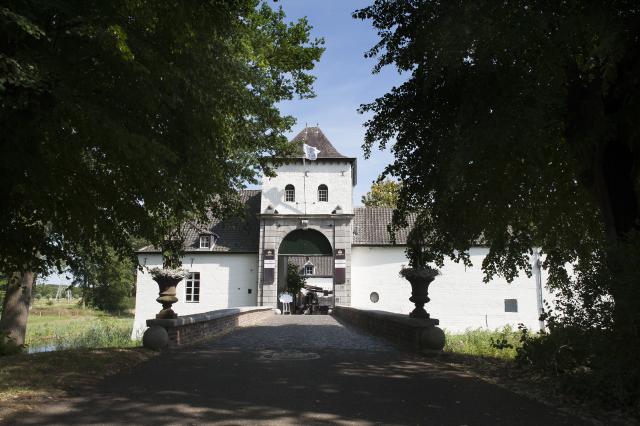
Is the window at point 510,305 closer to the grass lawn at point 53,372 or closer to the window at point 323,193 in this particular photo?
the window at point 323,193

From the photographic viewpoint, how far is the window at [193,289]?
33625 millimetres

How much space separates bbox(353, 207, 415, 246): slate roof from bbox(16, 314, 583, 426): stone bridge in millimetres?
23607

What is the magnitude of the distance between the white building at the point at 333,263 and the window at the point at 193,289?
0.06 metres

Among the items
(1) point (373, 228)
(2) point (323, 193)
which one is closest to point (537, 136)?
(1) point (373, 228)

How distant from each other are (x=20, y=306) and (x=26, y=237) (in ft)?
31.1

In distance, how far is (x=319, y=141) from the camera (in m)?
36.2

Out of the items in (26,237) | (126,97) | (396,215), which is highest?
(126,97)

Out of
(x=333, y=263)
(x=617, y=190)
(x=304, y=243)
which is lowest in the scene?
(x=617, y=190)

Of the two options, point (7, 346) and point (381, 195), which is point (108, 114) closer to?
point (7, 346)

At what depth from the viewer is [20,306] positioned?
51.1 ft

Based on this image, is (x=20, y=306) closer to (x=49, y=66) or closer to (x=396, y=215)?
(x=396, y=215)

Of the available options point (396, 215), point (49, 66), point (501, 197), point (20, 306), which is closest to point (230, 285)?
point (20, 306)

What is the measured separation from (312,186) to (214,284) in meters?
8.71

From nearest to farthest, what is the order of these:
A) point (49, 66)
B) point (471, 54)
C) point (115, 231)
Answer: point (49, 66) < point (471, 54) < point (115, 231)
